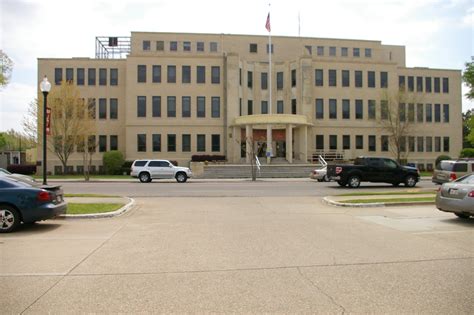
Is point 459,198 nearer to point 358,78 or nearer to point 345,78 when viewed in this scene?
point 345,78

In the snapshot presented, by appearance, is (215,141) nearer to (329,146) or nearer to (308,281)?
(329,146)

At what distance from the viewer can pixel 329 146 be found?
53344 millimetres

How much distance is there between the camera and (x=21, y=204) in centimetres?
1098

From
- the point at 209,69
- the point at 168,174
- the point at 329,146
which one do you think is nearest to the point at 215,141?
the point at 209,69

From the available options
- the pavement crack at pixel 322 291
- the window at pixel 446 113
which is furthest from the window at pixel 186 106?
the pavement crack at pixel 322 291

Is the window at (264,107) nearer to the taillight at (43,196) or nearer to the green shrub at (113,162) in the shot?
the green shrub at (113,162)

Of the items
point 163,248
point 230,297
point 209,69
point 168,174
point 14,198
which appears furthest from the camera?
point 209,69

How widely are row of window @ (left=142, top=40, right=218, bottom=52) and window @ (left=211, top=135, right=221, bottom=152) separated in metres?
12.5

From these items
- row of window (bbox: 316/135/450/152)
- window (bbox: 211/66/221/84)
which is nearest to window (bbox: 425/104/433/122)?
row of window (bbox: 316/135/450/152)

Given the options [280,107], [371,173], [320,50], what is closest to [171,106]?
[280,107]

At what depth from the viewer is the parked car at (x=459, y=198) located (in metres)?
12.1

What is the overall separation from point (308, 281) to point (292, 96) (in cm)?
4825

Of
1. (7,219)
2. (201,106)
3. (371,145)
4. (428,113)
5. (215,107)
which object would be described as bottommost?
(7,219)

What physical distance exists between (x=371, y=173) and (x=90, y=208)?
1850 centimetres
